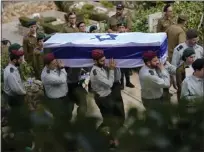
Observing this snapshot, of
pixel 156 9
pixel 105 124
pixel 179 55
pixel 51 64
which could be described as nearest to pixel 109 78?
pixel 51 64

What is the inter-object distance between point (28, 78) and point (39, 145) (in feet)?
15.5

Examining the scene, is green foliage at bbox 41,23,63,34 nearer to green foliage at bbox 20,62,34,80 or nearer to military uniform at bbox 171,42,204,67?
green foliage at bbox 20,62,34,80

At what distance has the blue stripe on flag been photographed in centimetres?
575

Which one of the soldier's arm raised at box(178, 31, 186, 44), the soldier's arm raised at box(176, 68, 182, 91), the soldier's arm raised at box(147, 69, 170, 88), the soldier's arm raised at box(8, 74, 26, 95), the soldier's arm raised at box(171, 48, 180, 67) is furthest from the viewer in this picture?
the soldier's arm raised at box(178, 31, 186, 44)

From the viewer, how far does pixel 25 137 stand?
5.69 ft

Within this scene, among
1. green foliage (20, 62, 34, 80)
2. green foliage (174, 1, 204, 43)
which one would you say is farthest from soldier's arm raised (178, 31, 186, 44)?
green foliage (174, 1, 204, 43)

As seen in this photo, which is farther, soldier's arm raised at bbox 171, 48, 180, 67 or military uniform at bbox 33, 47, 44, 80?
military uniform at bbox 33, 47, 44, 80

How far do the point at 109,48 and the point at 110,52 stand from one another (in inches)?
1.9

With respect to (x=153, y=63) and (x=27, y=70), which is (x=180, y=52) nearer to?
(x=153, y=63)

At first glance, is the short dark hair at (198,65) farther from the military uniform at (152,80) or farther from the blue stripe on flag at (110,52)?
the blue stripe on flag at (110,52)

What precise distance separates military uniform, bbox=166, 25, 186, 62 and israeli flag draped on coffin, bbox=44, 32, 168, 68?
975mm

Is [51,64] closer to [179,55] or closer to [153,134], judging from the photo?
[179,55]

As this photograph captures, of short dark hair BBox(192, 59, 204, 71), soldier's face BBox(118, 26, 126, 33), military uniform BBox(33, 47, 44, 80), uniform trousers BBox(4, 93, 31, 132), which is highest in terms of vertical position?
uniform trousers BBox(4, 93, 31, 132)

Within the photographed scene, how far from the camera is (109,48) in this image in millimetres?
5719
